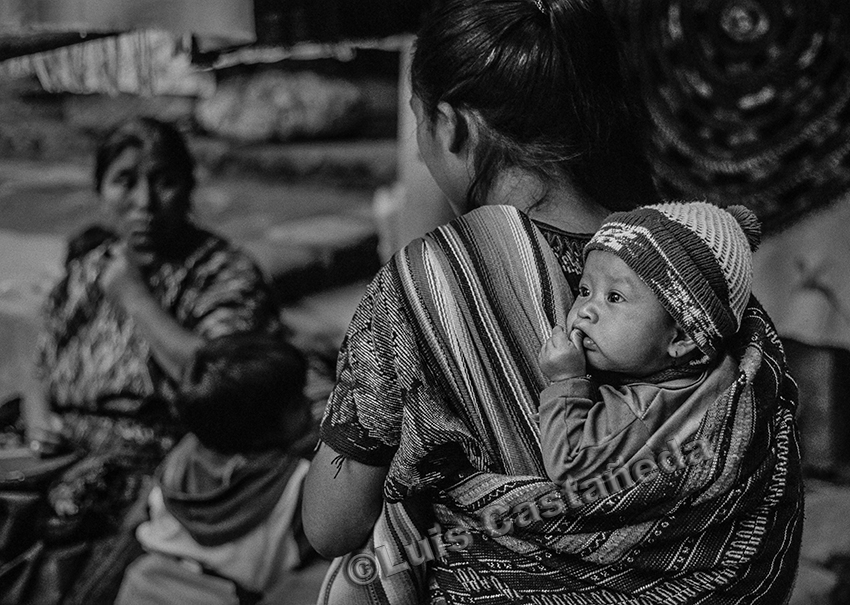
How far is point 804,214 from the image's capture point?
11.0 ft

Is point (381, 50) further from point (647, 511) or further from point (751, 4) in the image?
point (647, 511)

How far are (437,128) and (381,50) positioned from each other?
5.60 feet

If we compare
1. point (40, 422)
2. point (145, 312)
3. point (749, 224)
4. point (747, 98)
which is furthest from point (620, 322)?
point (40, 422)

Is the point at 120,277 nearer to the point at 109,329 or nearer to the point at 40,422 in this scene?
the point at 109,329

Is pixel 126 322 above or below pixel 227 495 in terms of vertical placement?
above

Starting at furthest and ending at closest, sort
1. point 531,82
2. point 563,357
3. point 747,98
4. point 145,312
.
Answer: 1. point 747,98
2. point 145,312
3. point 531,82
4. point 563,357

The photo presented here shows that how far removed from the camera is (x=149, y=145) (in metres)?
3.09

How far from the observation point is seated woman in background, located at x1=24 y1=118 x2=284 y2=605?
10.1 ft

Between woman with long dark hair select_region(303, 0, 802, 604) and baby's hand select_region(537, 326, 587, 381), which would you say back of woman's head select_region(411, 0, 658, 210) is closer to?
woman with long dark hair select_region(303, 0, 802, 604)

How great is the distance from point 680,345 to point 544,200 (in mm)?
325

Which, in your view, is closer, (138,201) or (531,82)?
(531,82)

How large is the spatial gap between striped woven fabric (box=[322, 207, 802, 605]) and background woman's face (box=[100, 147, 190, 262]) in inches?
68.3

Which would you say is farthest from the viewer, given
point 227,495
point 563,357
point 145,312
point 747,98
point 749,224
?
point 747,98

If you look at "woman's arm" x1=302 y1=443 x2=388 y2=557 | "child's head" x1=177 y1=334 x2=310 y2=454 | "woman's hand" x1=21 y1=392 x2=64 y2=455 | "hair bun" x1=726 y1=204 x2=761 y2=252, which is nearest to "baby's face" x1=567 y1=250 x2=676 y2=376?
"hair bun" x1=726 y1=204 x2=761 y2=252
